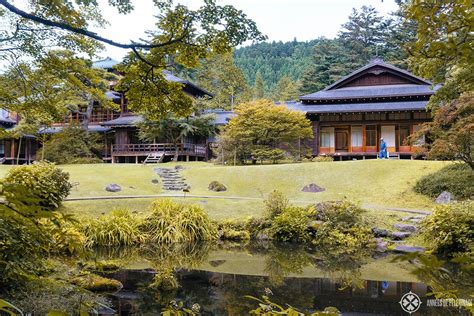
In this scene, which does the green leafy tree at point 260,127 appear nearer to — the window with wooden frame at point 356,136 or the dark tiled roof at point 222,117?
the window with wooden frame at point 356,136

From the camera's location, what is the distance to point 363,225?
11.3 m

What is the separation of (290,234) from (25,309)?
7861mm

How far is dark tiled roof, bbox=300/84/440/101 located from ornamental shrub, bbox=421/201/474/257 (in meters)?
16.6

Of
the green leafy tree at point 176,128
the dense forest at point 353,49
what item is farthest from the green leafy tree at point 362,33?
the green leafy tree at point 176,128

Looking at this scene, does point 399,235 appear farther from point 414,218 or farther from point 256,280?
point 256,280

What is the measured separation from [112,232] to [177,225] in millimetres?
1832

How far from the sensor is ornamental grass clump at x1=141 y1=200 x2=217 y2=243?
11148 mm

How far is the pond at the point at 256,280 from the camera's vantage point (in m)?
6.02

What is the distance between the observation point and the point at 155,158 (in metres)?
27.1

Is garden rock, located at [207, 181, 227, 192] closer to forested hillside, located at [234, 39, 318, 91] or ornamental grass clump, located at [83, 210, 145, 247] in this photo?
ornamental grass clump, located at [83, 210, 145, 247]

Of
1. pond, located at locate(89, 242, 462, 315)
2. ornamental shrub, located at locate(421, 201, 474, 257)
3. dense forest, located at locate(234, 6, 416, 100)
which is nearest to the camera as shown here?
pond, located at locate(89, 242, 462, 315)

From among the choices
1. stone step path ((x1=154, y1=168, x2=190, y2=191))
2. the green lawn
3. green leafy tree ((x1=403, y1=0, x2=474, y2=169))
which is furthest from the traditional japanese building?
stone step path ((x1=154, y1=168, x2=190, y2=191))

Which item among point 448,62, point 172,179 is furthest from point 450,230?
point 172,179

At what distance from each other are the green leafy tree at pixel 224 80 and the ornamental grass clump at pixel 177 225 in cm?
3057
